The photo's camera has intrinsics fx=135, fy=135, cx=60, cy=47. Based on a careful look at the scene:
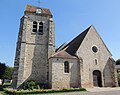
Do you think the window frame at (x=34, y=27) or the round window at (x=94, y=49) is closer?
the round window at (x=94, y=49)

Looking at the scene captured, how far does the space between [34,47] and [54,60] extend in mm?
5017

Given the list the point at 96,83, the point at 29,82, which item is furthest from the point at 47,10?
the point at 96,83

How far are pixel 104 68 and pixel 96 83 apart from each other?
2816 millimetres

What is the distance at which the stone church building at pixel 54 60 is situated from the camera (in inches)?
778

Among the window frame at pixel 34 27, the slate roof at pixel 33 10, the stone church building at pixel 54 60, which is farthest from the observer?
the slate roof at pixel 33 10

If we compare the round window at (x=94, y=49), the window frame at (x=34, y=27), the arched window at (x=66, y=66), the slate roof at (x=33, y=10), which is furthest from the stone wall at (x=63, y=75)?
the slate roof at (x=33, y=10)

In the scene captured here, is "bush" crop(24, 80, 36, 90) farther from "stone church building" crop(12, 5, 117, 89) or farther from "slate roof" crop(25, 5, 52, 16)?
"slate roof" crop(25, 5, 52, 16)

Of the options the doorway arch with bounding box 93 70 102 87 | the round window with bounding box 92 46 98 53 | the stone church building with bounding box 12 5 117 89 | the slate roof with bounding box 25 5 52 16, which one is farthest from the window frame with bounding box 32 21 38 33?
the doorway arch with bounding box 93 70 102 87

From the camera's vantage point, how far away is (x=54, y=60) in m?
19.8

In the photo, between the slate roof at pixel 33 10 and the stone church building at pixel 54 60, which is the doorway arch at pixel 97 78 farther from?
the slate roof at pixel 33 10

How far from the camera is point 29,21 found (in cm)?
2408

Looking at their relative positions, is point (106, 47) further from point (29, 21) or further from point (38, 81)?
point (29, 21)

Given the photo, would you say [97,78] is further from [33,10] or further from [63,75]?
[33,10]

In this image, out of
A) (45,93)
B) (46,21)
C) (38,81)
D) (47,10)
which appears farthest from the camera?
(47,10)
